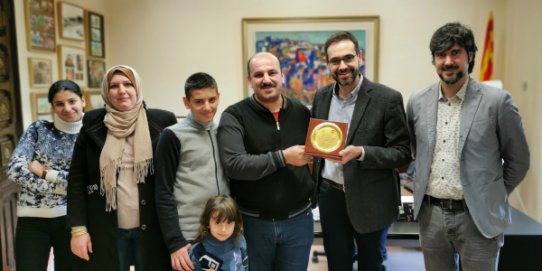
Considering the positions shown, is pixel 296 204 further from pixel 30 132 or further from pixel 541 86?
pixel 541 86

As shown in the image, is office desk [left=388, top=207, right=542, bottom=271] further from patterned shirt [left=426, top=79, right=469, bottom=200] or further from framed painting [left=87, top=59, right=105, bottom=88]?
framed painting [left=87, top=59, right=105, bottom=88]

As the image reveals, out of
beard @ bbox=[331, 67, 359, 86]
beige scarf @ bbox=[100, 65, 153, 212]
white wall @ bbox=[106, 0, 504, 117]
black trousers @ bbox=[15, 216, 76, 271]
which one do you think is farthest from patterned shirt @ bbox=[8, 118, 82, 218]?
white wall @ bbox=[106, 0, 504, 117]

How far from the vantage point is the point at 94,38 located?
398 centimetres

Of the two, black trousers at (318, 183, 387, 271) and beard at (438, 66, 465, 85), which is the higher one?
beard at (438, 66, 465, 85)

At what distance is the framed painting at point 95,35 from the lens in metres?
3.90

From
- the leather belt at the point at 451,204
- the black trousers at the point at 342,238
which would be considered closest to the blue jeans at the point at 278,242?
the black trousers at the point at 342,238

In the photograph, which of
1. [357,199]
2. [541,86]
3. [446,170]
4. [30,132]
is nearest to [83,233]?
[30,132]

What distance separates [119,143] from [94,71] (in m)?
2.63

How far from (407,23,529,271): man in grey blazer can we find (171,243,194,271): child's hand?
3.26ft

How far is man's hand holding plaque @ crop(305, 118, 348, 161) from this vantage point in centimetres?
159

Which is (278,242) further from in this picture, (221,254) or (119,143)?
(119,143)

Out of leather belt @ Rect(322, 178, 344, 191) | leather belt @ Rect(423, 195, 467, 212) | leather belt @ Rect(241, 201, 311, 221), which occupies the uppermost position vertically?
leather belt @ Rect(322, 178, 344, 191)

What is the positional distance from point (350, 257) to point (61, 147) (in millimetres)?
1473

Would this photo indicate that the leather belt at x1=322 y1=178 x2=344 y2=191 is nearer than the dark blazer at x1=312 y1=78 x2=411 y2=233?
No
